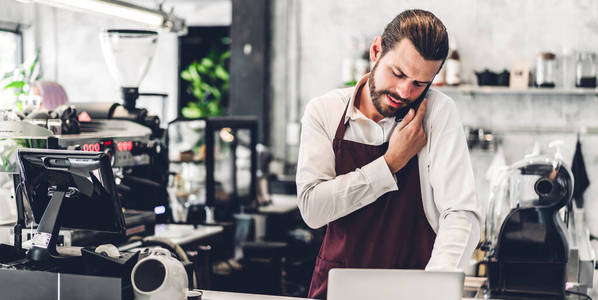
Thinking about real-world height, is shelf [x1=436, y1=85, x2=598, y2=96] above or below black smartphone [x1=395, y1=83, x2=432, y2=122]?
above

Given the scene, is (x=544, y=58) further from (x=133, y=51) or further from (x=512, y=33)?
(x=133, y=51)

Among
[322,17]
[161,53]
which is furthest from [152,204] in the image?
[161,53]

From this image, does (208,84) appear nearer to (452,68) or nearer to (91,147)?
(452,68)

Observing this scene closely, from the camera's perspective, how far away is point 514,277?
2459 mm

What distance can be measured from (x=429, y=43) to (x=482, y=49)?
4.27 metres

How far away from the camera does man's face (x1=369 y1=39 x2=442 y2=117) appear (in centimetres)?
173

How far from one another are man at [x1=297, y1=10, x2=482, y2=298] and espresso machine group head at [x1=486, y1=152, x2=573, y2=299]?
0.68m

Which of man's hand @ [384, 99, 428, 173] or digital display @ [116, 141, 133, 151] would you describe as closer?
man's hand @ [384, 99, 428, 173]

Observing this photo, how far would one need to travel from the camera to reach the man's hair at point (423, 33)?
1.72 m

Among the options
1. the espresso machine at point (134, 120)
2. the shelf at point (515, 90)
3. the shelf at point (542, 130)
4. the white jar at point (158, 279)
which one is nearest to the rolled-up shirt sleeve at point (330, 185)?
the white jar at point (158, 279)

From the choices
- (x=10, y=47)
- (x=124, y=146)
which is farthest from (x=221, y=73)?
(x=124, y=146)

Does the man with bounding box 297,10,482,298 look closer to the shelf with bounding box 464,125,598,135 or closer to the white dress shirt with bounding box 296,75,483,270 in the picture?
the white dress shirt with bounding box 296,75,483,270

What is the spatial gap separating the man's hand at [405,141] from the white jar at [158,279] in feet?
2.16

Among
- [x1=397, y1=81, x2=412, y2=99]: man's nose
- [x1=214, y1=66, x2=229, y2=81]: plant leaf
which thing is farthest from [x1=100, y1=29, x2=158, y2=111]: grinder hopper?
[x1=214, y1=66, x2=229, y2=81]: plant leaf
